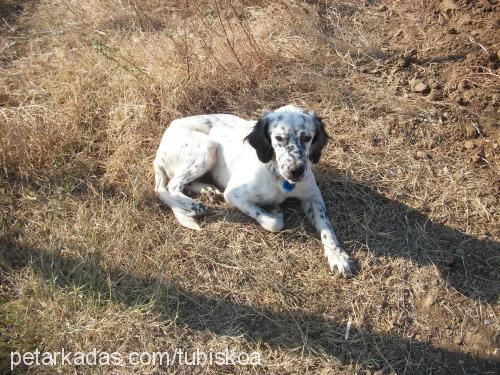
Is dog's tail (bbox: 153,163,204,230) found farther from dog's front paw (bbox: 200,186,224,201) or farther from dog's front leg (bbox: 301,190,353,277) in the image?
dog's front leg (bbox: 301,190,353,277)

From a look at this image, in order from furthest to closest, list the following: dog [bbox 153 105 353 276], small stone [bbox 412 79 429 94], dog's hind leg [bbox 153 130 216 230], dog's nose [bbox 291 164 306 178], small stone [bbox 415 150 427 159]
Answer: small stone [bbox 412 79 429 94] → small stone [bbox 415 150 427 159] → dog's hind leg [bbox 153 130 216 230] → dog [bbox 153 105 353 276] → dog's nose [bbox 291 164 306 178]

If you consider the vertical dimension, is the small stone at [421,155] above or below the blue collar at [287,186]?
below

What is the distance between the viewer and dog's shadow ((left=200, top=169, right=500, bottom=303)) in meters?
3.03

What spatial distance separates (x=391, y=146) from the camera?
12.8 ft

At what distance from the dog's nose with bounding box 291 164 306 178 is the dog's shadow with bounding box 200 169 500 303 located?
50 centimetres

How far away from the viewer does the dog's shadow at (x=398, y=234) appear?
3025 mm

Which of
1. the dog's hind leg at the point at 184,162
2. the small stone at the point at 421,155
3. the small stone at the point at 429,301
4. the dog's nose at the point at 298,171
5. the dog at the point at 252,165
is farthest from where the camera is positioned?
the small stone at the point at 421,155

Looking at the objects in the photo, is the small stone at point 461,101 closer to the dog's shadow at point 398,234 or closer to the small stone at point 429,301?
the dog's shadow at point 398,234

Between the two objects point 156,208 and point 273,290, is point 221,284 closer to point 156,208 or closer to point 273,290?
point 273,290

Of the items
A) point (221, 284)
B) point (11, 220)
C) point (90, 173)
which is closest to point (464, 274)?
point (221, 284)

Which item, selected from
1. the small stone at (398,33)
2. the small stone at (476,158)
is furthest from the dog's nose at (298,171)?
the small stone at (398,33)

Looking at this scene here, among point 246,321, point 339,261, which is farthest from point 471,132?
point 246,321

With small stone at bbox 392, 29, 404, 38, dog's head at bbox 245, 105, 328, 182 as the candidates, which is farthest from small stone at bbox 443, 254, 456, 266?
small stone at bbox 392, 29, 404, 38

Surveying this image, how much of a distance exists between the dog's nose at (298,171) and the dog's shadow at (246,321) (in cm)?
83
